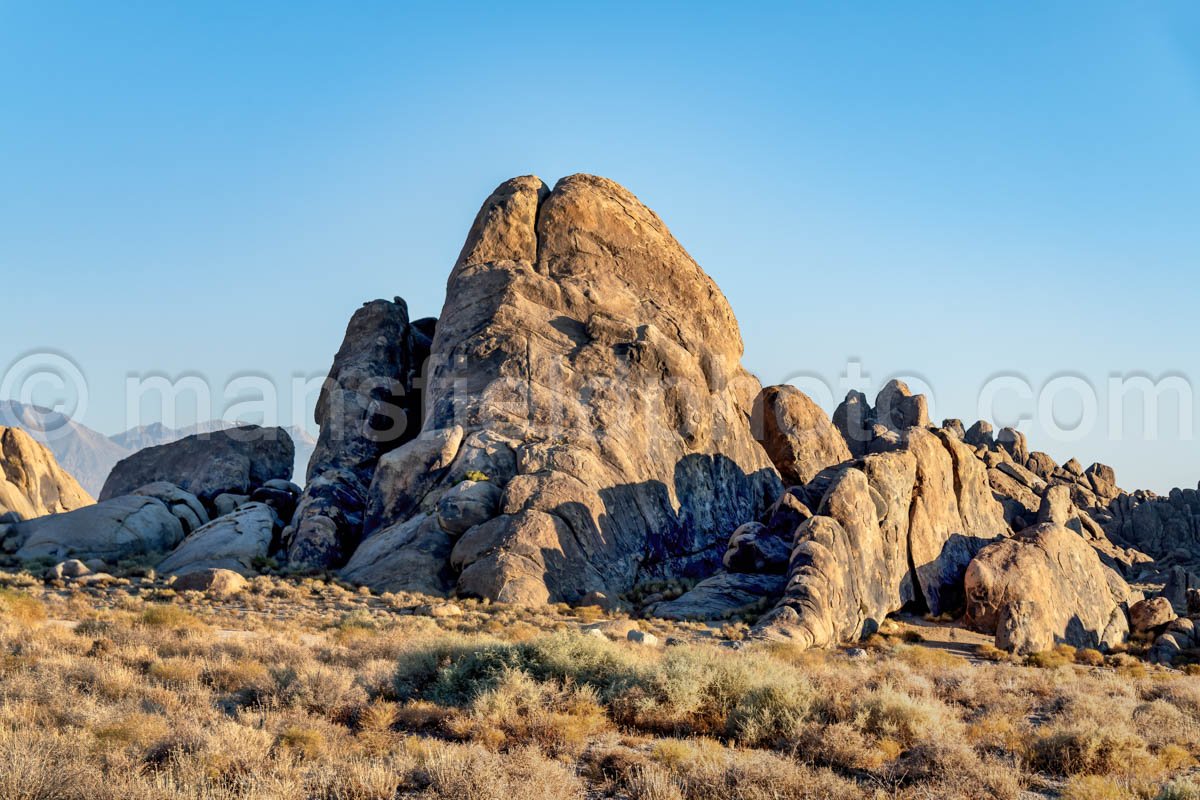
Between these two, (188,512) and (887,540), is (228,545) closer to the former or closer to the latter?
(188,512)

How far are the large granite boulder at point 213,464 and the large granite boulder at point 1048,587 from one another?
114 ft

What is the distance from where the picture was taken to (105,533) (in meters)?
38.0

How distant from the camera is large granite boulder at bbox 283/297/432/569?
3634 centimetres

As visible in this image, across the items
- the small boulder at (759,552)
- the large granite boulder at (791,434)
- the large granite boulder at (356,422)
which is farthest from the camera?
the large granite boulder at (791,434)

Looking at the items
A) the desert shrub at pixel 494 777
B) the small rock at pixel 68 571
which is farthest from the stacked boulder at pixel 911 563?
the small rock at pixel 68 571

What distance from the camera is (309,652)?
1875 cm

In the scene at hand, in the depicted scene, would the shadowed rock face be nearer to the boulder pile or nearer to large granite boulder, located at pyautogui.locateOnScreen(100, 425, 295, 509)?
the boulder pile

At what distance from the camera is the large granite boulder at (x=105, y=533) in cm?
3653

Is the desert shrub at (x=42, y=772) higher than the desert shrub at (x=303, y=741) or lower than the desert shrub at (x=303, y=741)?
higher

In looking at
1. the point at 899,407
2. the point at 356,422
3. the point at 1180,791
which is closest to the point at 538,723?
the point at 1180,791

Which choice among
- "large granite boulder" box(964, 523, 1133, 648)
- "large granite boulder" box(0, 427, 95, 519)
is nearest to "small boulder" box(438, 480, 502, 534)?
"large granite boulder" box(964, 523, 1133, 648)

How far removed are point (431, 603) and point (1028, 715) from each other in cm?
1665

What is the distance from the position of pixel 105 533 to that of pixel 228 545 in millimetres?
6045

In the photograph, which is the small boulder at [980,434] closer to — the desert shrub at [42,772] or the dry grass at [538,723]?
the dry grass at [538,723]
